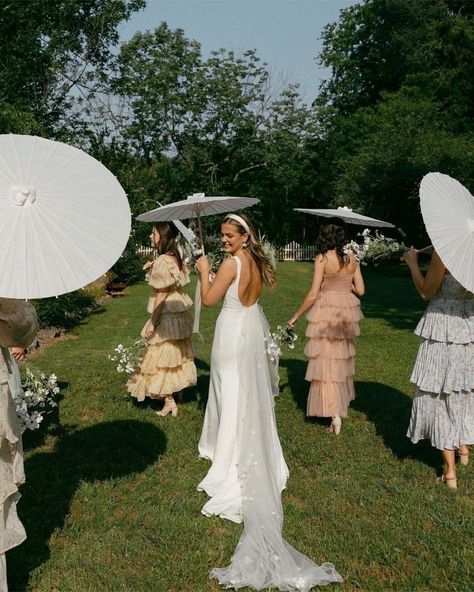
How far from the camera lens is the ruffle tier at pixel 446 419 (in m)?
5.14

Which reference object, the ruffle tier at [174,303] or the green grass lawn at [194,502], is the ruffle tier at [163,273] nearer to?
the ruffle tier at [174,303]

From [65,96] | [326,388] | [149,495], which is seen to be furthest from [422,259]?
[149,495]

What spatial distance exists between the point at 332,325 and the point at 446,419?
199 centimetres

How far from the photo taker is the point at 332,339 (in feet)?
22.7

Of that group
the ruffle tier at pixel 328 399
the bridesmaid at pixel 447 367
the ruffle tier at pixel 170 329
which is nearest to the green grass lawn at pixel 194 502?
the ruffle tier at pixel 328 399

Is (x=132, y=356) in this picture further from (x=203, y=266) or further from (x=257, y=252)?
(x=257, y=252)

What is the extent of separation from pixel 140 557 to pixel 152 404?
3.49 meters

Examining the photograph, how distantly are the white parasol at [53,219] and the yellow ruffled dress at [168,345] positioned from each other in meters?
3.88

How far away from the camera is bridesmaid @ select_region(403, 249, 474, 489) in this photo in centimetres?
513

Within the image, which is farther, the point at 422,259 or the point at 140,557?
the point at 422,259

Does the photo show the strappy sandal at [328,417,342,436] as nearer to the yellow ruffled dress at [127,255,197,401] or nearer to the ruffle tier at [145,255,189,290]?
the yellow ruffled dress at [127,255,197,401]

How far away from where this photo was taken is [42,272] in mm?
2693

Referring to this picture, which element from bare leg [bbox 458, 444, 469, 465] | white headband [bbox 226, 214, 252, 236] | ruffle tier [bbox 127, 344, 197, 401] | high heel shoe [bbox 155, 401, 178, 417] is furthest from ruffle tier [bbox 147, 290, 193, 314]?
bare leg [bbox 458, 444, 469, 465]

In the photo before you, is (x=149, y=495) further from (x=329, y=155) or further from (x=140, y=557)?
(x=329, y=155)
